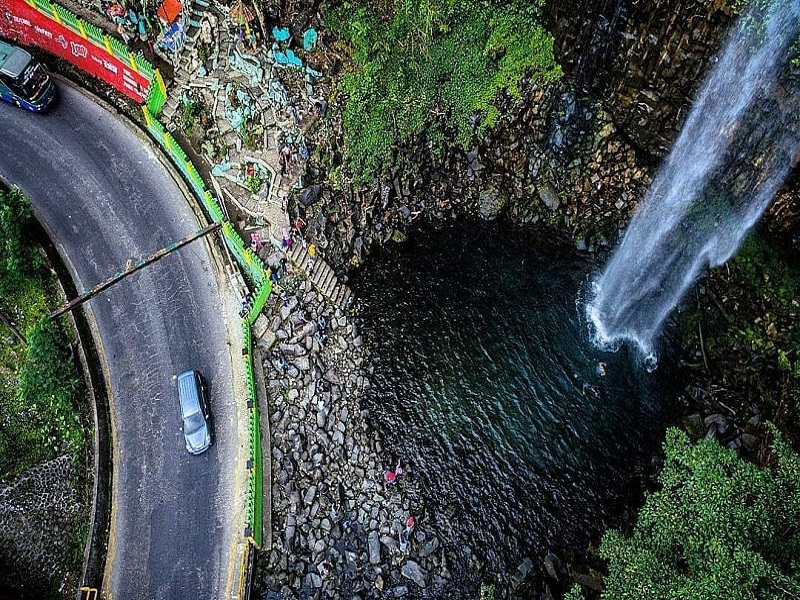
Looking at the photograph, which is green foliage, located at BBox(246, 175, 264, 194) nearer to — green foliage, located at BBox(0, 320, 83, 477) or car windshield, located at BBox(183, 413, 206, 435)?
green foliage, located at BBox(0, 320, 83, 477)

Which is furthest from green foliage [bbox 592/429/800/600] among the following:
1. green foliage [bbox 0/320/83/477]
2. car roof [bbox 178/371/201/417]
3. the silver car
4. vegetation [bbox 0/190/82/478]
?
vegetation [bbox 0/190/82/478]

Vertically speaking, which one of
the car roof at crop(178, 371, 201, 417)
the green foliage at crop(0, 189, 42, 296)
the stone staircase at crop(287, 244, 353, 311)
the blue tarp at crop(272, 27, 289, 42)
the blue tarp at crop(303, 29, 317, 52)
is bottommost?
the car roof at crop(178, 371, 201, 417)

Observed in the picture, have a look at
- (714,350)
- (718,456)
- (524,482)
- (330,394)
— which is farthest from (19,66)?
(714,350)

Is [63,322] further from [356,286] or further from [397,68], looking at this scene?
[397,68]

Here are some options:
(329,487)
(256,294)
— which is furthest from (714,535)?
(256,294)

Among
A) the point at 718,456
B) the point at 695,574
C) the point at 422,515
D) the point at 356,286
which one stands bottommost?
the point at 422,515

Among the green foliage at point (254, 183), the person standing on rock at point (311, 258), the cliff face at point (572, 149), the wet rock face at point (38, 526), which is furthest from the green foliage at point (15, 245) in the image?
the cliff face at point (572, 149)
